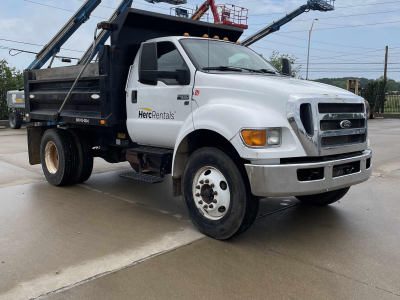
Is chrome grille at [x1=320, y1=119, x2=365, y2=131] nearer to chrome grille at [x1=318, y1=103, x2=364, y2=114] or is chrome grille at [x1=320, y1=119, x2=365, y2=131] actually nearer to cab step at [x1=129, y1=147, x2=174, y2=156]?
chrome grille at [x1=318, y1=103, x2=364, y2=114]

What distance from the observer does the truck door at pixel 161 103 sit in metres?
4.88

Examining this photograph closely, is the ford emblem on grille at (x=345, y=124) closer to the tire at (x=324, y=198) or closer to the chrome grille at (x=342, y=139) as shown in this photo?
the chrome grille at (x=342, y=139)

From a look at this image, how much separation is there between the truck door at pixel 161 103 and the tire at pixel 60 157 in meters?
1.63

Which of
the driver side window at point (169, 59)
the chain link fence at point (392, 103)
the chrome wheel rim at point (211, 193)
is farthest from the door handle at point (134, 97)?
the chain link fence at point (392, 103)

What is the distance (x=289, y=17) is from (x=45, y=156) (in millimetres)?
31895

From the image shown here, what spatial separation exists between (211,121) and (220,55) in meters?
1.37

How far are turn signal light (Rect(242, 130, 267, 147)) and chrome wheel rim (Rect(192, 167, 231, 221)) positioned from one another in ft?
1.80

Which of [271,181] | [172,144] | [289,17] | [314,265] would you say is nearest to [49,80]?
[172,144]

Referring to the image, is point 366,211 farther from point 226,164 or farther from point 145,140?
point 145,140

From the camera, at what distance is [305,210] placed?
552 cm

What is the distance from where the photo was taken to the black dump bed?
5648 millimetres

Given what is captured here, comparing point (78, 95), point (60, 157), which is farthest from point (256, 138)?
point (60, 157)

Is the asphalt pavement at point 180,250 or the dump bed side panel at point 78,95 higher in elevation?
the dump bed side panel at point 78,95

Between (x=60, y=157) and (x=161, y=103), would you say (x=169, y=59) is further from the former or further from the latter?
(x=60, y=157)
